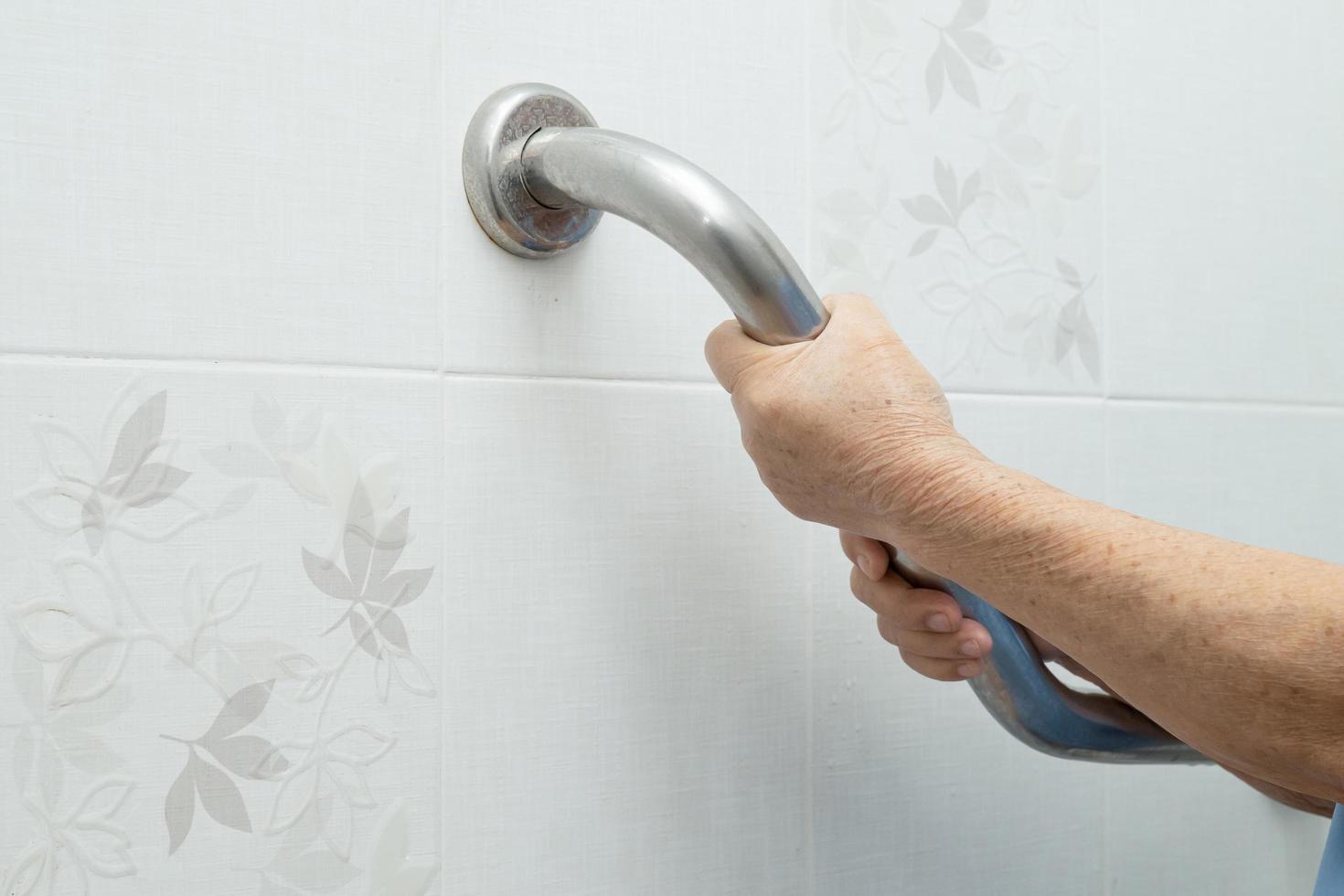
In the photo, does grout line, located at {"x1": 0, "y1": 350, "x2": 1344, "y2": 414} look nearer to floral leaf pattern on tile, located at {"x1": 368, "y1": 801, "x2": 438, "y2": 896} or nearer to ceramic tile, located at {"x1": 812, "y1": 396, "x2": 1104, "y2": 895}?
ceramic tile, located at {"x1": 812, "y1": 396, "x2": 1104, "y2": 895}

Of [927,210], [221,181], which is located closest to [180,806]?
[221,181]

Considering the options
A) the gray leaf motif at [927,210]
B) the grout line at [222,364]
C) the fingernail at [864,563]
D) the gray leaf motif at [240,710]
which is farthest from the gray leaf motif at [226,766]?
the gray leaf motif at [927,210]

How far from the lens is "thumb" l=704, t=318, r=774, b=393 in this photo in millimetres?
435

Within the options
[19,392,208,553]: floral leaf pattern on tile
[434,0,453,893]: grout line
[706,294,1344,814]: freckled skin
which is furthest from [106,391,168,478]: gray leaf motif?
[706,294,1344,814]: freckled skin

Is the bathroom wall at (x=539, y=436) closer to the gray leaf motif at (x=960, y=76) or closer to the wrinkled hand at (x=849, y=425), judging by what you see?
the gray leaf motif at (x=960, y=76)

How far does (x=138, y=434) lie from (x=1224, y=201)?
0.61m

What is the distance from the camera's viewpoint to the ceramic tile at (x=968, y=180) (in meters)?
0.58

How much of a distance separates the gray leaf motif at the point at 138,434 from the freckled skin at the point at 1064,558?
0.68 feet

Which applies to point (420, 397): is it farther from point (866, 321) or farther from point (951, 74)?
point (951, 74)

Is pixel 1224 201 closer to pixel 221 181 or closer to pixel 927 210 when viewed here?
pixel 927 210

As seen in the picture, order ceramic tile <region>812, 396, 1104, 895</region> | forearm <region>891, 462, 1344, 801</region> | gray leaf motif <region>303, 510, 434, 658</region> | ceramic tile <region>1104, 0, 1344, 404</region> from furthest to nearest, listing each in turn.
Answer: ceramic tile <region>1104, 0, 1344, 404</region> → ceramic tile <region>812, 396, 1104, 895</region> → gray leaf motif <region>303, 510, 434, 658</region> → forearm <region>891, 462, 1344, 801</region>

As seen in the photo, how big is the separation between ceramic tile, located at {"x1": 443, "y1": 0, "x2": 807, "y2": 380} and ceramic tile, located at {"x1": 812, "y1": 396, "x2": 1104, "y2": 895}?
0.13m

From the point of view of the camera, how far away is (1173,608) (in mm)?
357

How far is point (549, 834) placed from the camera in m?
0.50
